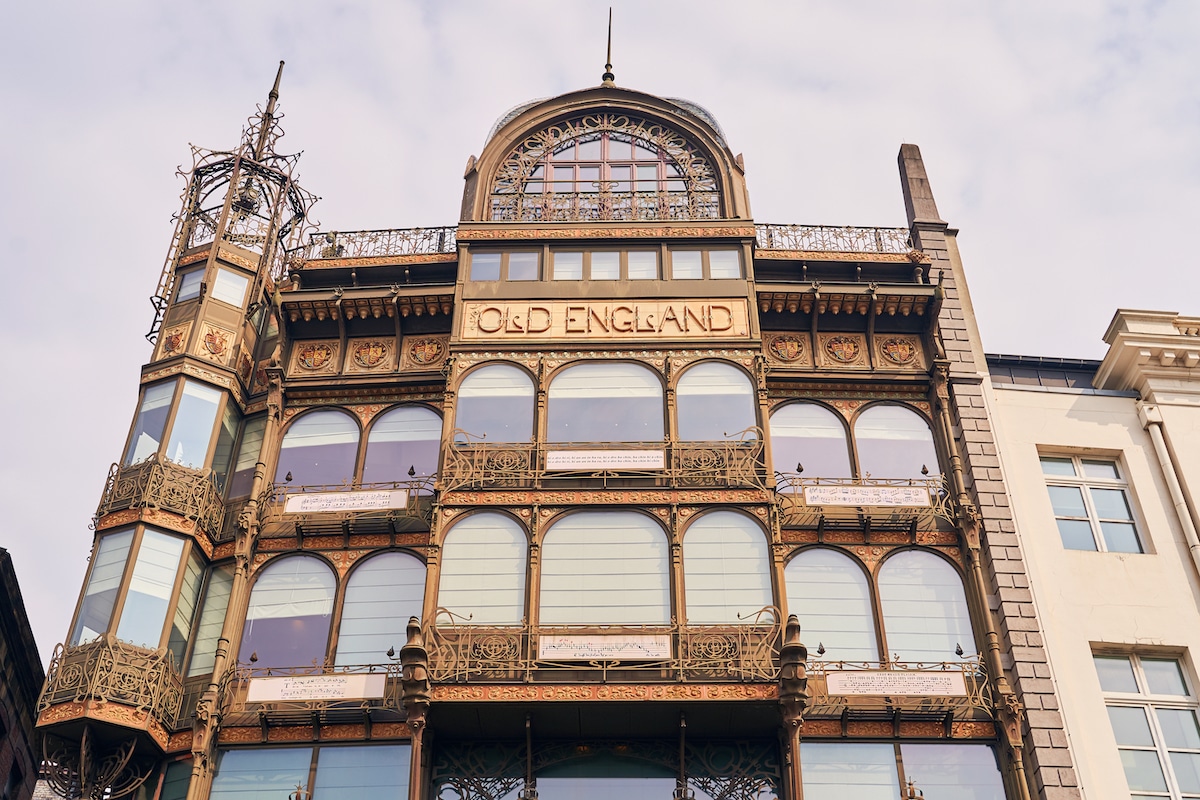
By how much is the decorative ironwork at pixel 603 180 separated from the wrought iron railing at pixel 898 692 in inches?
471

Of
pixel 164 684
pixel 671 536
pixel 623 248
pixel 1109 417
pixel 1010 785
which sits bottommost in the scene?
pixel 1010 785

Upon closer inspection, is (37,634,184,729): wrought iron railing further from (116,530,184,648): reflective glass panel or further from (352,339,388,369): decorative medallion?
(352,339,388,369): decorative medallion

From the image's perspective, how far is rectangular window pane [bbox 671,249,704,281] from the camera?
2967 cm

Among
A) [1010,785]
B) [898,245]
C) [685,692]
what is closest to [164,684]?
[685,692]

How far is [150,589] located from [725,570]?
11.5 metres

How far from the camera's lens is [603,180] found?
3216 centimetres

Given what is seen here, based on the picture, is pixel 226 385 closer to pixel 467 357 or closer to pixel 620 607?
pixel 467 357

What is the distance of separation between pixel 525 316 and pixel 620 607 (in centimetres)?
782

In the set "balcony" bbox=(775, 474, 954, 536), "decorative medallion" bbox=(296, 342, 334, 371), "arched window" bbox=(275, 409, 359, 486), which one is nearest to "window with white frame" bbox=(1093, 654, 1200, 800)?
"balcony" bbox=(775, 474, 954, 536)

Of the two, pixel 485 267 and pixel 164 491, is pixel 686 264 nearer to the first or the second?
pixel 485 267

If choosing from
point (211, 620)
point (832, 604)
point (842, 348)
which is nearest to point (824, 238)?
point (842, 348)

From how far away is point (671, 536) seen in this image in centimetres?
2489

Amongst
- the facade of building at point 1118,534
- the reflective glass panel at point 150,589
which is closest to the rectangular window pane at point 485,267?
the reflective glass panel at point 150,589

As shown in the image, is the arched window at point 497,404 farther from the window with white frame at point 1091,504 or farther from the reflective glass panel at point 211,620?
the window with white frame at point 1091,504
